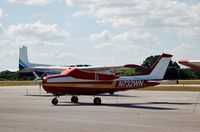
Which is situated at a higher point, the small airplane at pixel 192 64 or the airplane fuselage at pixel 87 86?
the small airplane at pixel 192 64

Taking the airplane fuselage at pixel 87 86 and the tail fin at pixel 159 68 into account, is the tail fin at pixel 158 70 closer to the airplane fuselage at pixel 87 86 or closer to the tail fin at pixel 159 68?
the tail fin at pixel 159 68

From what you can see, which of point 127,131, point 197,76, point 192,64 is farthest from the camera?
point 197,76

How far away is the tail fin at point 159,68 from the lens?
28.3 m

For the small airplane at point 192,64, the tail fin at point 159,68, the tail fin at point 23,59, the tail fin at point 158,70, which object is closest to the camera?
the tail fin at point 158,70

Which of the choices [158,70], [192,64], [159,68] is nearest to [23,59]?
[192,64]

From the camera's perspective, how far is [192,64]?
45.2 meters

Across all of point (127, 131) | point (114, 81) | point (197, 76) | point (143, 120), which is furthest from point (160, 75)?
point (197, 76)

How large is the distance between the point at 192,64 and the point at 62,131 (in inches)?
1346

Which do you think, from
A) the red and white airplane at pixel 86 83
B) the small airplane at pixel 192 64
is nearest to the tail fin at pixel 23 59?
the small airplane at pixel 192 64

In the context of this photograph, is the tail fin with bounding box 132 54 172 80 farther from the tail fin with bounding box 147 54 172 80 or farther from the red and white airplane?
the red and white airplane

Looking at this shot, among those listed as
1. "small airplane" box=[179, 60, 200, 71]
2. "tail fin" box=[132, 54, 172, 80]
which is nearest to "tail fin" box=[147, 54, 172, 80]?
"tail fin" box=[132, 54, 172, 80]

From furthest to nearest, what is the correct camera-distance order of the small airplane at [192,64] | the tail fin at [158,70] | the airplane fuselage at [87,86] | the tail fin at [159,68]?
the small airplane at [192,64] < the tail fin at [159,68] < the tail fin at [158,70] < the airplane fuselage at [87,86]

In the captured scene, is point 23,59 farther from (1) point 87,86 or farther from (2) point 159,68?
(1) point 87,86

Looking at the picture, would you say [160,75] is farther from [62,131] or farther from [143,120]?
[62,131]
